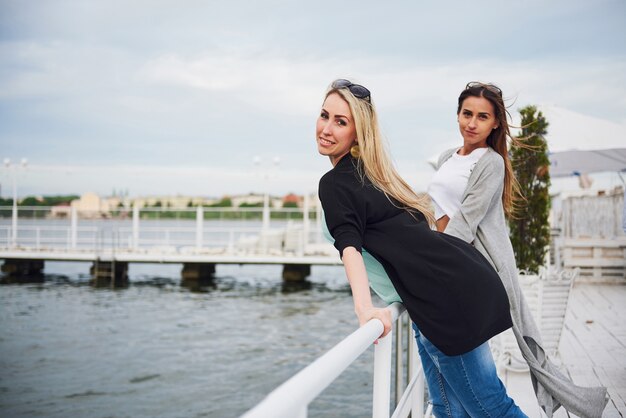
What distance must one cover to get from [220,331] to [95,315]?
4.05 m

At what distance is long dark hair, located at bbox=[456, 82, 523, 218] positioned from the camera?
2316mm

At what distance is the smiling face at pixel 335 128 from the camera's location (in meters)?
1.76

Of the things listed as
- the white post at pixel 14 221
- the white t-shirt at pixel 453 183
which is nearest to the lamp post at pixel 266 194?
the white post at pixel 14 221

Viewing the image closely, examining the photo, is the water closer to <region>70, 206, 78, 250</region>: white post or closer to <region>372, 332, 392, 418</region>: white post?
<region>70, 206, 78, 250</region>: white post

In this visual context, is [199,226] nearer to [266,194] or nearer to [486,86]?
[266,194]

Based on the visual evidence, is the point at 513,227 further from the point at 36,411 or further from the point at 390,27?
the point at 390,27

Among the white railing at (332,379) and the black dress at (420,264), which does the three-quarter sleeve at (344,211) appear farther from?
the white railing at (332,379)

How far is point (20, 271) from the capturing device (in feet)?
74.6

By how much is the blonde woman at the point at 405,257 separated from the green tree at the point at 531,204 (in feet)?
11.6

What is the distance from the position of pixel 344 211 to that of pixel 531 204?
4216 mm

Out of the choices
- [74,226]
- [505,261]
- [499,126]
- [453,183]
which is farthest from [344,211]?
[74,226]

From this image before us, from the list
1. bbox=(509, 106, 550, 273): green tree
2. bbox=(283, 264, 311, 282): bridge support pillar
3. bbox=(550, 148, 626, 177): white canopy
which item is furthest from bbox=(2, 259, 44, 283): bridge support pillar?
bbox=(509, 106, 550, 273): green tree

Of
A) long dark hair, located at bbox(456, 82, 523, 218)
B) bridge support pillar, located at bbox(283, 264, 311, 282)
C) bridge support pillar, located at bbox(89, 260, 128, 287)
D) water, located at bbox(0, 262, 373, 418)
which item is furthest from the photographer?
bridge support pillar, located at bbox(89, 260, 128, 287)

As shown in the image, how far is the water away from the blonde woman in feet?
20.4
